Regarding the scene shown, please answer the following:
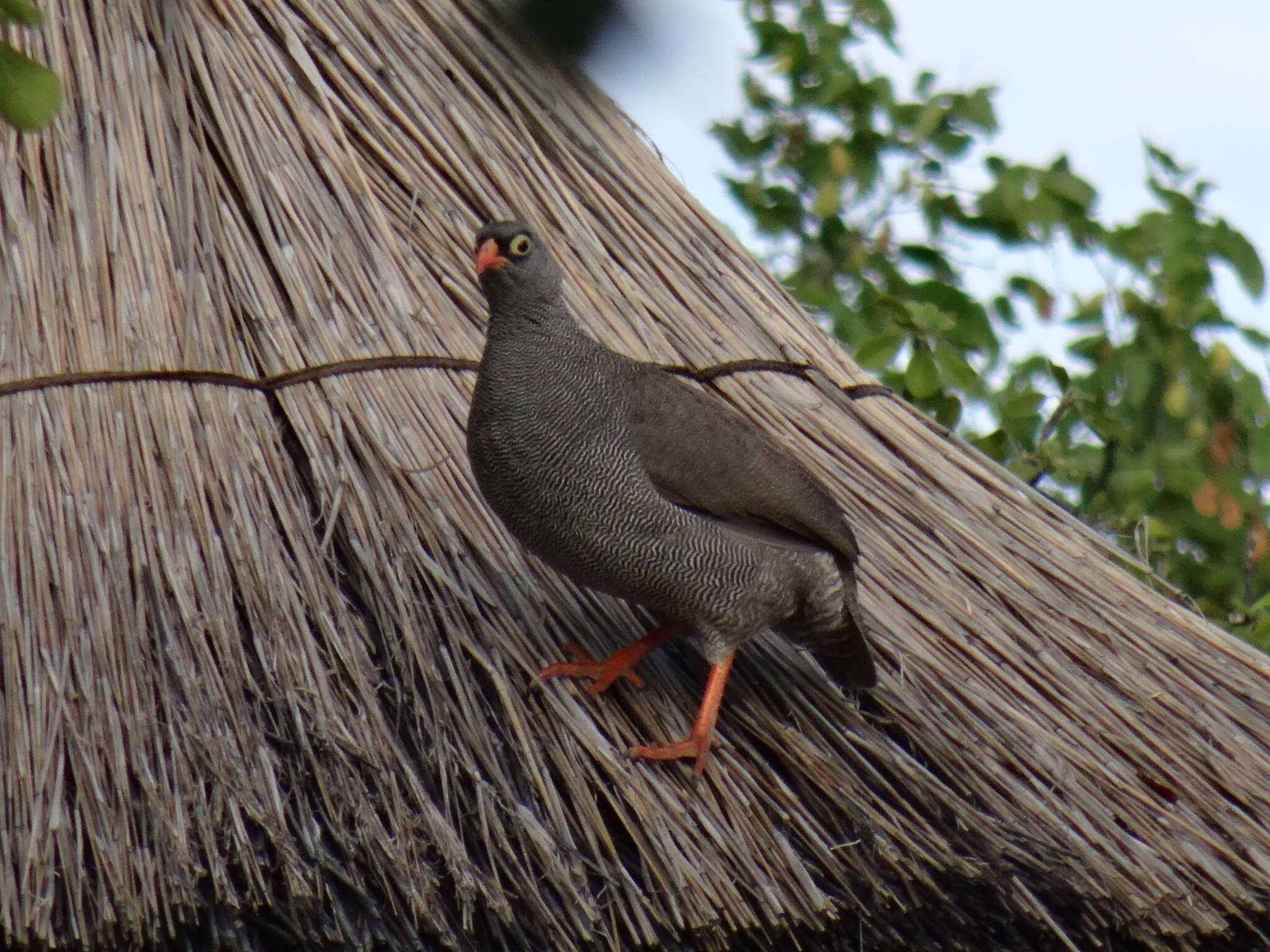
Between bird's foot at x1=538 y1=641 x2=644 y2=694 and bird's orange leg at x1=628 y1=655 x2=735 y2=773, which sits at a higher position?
bird's orange leg at x1=628 y1=655 x2=735 y2=773

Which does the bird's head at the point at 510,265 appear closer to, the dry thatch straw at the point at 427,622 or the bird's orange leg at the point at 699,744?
the dry thatch straw at the point at 427,622

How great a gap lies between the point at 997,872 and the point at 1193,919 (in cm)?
32

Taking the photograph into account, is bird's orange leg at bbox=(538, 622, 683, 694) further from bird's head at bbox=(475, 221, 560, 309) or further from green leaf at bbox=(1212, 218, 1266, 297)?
green leaf at bbox=(1212, 218, 1266, 297)

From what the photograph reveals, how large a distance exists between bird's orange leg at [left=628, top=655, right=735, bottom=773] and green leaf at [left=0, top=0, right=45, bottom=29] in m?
1.51

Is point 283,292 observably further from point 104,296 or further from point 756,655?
point 756,655

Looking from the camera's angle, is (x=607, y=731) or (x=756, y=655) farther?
(x=756, y=655)

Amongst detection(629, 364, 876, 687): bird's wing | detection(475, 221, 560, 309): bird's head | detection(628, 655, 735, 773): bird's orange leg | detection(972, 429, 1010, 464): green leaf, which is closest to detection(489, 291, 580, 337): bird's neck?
detection(475, 221, 560, 309): bird's head

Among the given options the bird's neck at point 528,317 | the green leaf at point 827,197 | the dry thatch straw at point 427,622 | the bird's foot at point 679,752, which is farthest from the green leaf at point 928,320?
the bird's foot at point 679,752

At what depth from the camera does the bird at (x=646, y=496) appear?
253 cm

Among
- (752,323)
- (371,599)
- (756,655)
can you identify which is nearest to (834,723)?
(756,655)

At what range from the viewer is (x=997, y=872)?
2332mm

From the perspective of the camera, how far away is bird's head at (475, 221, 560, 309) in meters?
2.67

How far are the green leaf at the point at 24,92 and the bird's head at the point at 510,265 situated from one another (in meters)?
1.40

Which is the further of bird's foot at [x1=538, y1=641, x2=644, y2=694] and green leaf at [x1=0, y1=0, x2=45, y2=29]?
bird's foot at [x1=538, y1=641, x2=644, y2=694]
